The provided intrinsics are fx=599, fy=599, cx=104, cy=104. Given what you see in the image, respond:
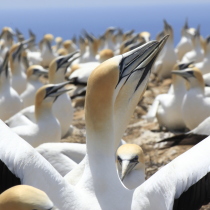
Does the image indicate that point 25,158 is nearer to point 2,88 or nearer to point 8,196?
point 8,196

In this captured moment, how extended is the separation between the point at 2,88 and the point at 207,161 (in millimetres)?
4980

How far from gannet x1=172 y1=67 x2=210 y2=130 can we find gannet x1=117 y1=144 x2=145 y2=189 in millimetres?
2794

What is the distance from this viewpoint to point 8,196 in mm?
2354

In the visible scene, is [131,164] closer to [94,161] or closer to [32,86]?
[94,161]

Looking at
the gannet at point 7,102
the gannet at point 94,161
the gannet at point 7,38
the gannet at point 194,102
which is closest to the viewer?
the gannet at point 94,161

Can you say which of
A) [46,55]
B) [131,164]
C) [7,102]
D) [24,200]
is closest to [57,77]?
[7,102]

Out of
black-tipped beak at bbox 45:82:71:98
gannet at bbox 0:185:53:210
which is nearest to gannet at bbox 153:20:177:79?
black-tipped beak at bbox 45:82:71:98

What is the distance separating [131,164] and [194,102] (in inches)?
122

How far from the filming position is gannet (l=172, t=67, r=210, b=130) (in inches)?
278

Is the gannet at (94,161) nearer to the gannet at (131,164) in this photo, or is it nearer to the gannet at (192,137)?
the gannet at (131,164)

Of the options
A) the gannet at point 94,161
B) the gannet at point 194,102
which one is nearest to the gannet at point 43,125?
the gannet at point 194,102

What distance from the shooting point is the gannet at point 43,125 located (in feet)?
19.6

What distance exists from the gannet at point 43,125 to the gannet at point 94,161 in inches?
110

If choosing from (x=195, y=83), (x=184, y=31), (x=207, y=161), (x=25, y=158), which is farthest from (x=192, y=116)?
(x=184, y=31)
